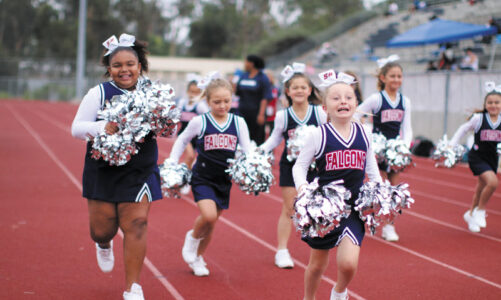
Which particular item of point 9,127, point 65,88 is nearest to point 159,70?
point 65,88

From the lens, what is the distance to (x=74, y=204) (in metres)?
7.54

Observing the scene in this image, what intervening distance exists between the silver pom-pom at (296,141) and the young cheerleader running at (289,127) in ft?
0.37

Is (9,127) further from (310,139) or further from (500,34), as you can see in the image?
(310,139)

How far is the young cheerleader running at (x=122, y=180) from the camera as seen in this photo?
12.1 feet

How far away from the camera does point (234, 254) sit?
214 inches

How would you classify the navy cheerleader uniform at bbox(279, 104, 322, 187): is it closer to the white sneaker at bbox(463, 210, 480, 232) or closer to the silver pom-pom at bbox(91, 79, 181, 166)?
the silver pom-pom at bbox(91, 79, 181, 166)

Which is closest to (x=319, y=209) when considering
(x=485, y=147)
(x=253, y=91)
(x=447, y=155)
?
(x=447, y=155)

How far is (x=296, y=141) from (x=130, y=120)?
1748 mm

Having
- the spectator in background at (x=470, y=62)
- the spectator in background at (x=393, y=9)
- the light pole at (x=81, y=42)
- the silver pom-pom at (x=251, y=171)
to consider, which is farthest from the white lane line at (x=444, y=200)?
the light pole at (x=81, y=42)

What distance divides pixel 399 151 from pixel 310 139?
2.53 meters

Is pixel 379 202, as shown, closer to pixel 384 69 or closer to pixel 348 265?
pixel 348 265

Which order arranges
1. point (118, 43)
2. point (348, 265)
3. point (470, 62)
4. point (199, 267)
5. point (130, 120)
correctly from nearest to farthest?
point (348, 265) → point (130, 120) → point (118, 43) → point (199, 267) → point (470, 62)

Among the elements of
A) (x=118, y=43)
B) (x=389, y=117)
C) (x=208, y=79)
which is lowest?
(x=389, y=117)

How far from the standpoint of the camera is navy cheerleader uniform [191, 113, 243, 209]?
4.74 metres
